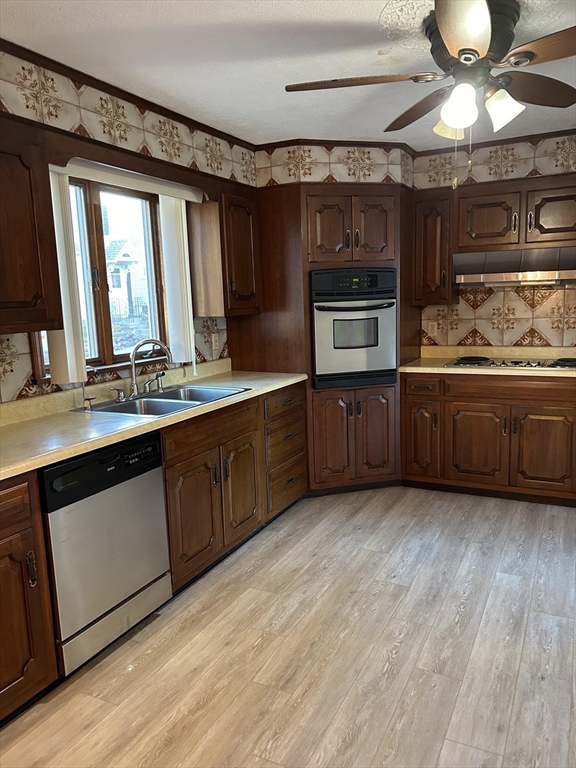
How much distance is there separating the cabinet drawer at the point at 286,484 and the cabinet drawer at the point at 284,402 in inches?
14.1

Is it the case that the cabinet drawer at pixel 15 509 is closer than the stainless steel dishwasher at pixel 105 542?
Yes

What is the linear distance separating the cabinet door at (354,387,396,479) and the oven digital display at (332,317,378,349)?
339 mm

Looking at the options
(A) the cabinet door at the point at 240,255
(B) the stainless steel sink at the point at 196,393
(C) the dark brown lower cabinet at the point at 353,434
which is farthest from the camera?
(C) the dark brown lower cabinet at the point at 353,434

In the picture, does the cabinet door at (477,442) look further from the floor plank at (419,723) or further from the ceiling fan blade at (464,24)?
the ceiling fan blade at (464,24)

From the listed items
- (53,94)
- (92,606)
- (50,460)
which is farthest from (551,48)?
(92,606)

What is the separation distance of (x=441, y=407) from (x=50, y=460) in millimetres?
2784

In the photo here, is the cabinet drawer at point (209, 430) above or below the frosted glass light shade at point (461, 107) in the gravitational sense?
below

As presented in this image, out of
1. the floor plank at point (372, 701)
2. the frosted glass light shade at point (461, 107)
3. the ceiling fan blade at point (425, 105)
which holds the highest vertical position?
the ceiling fan blade at point (425, 105)

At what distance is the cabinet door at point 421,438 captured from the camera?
4.00 meters

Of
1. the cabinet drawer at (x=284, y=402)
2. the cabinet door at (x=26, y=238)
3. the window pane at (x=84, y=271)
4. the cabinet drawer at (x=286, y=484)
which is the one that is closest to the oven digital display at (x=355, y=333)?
the cabinet drawer at (x=284, y=402)

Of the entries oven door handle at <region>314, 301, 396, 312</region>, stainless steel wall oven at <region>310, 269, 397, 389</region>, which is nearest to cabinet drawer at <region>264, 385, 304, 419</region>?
stainless steel wall oven at <region>310, 269, 397, 389</region>

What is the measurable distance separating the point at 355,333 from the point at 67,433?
7.22 feet

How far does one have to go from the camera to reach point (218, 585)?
111 inches

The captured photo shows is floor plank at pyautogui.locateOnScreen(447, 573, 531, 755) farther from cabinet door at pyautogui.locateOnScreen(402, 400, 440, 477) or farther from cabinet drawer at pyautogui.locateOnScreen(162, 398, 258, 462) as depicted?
cabinet drawer at pyautogui.locateOnScreen(162, 398, 258, 462)
